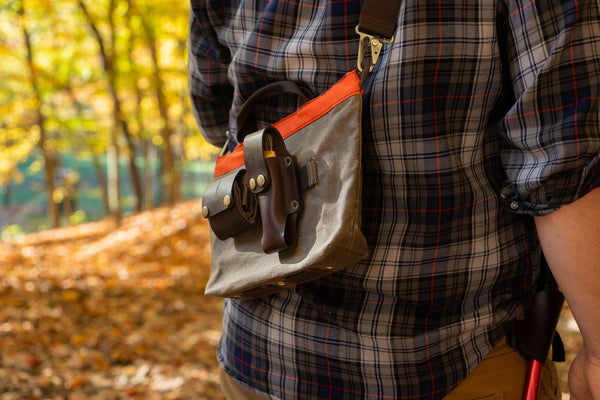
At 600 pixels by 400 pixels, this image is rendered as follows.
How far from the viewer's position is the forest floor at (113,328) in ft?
12.7

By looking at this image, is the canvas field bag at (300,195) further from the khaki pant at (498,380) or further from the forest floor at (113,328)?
the forest floor at (113,328)

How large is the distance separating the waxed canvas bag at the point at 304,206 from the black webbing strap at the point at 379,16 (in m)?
0.10

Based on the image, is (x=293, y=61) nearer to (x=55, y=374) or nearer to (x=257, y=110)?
(x=257, y=110)

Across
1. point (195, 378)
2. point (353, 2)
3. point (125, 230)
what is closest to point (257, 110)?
point (353, 2)

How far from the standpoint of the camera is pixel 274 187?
39.0 inches

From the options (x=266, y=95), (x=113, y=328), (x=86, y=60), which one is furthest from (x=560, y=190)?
(x=86, y=60)

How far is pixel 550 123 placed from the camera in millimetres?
894

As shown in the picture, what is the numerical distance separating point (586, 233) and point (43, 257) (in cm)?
1002

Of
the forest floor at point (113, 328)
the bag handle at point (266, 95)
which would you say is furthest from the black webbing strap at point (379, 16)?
the forest floor at point (113, 328)

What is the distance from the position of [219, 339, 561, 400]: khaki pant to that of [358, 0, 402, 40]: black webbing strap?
0.74 metres

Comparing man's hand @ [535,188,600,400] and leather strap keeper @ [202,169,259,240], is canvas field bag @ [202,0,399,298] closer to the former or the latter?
leather strap keeper @ [202,169,259,240]

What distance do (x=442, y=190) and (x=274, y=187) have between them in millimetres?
332

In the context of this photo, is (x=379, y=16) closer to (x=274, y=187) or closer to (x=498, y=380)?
(x=274, y=187)

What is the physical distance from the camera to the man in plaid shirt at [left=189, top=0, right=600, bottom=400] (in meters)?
0.89
